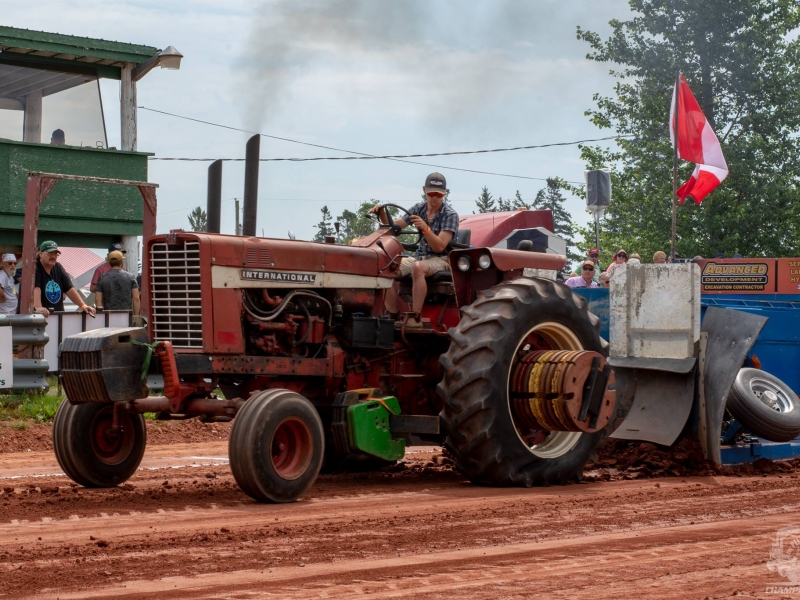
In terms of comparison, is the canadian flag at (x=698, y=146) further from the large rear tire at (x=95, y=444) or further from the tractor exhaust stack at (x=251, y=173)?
the large rear tire at (x=95, y=444)

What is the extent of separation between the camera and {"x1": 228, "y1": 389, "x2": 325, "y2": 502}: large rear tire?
651 centimetres

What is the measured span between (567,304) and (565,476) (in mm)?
1216

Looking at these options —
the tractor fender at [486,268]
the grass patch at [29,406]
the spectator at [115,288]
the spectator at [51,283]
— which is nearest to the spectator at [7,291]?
the spectator at [51,283]

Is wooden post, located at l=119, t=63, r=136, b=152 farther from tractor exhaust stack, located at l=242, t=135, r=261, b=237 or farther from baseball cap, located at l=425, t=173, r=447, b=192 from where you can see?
tractor exhaust stack, located at l=242, t=135, r=261, b=237

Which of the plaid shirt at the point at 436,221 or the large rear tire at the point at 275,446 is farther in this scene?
the plaid shirt at the point at 436,221

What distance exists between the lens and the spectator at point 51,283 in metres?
12.6

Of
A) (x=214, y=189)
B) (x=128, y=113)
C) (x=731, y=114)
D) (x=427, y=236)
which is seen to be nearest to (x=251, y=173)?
(x=214, y=189)

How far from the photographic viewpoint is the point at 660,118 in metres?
24.9

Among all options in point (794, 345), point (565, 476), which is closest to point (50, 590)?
point (565, 476)

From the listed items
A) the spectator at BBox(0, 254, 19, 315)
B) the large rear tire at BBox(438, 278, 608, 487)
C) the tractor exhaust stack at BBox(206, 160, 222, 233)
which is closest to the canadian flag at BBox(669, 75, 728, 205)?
the spectator at BBox(0, 254, 19, 315)

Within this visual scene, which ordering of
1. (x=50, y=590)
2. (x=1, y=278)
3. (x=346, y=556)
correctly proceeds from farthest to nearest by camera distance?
(x=1, y=278)
(x=346, y=556)
(x=50, y=590)

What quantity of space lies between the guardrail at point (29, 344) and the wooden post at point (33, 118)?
23.2 feet

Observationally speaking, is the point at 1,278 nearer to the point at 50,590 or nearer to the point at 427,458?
the point at 427,458

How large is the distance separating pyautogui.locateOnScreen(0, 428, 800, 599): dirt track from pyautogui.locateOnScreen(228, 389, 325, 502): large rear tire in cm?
14
